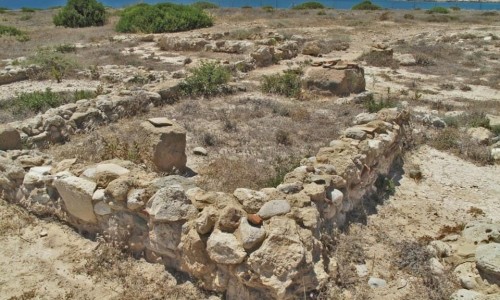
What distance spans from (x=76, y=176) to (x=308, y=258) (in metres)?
3.07

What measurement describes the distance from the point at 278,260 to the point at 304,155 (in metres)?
3.69

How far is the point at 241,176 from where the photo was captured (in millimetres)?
6223

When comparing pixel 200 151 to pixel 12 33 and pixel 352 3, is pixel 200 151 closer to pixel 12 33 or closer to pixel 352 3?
pixel 12 33

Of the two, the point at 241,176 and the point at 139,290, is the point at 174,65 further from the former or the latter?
the point at 139,290

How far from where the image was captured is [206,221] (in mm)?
4074

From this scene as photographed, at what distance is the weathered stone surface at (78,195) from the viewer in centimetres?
498

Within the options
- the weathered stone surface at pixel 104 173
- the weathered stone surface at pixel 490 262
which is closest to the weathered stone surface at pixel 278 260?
the weathered stone surface at pixel 490 262

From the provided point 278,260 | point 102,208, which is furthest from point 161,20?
point 278,260

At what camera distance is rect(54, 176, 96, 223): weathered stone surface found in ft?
16.3

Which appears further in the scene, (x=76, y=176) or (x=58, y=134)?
(x=58, y=134)

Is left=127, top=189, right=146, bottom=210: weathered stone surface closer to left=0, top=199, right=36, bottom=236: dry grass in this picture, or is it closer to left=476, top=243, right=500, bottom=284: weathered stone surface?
left=0, top=199, right=36, bottom=236: dry grass

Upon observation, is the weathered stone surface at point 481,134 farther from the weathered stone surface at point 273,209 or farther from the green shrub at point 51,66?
the green shrub at point 51,66

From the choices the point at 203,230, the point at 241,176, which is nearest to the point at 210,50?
the point at 241,176

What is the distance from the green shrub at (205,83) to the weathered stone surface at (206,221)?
22.6ft
